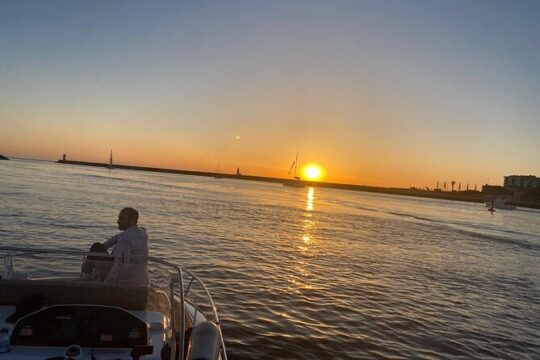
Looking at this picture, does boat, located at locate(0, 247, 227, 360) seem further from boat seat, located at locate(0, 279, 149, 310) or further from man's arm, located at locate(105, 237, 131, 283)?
man's arm, located at locate(105, 237, 131, 283)

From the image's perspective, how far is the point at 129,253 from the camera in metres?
6.81

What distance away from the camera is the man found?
6094mm

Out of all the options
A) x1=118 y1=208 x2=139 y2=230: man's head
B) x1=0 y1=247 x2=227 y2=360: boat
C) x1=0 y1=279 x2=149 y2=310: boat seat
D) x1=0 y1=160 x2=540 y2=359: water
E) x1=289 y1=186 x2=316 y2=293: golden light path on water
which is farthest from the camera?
x1=289 y1=186 x2=316 y2=293: golden light path on water

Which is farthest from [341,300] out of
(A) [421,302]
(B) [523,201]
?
(B) [523,201]

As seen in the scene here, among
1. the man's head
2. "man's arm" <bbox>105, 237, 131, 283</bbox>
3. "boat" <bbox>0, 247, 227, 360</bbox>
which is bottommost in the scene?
"boat" <bbox>0, 247, 227, 360</bbox>

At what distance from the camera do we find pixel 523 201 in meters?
171

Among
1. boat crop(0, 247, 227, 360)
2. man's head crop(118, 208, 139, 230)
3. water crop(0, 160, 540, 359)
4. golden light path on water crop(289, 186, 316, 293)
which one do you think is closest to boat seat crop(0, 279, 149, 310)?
boat crop(0, 247, 227, 360)

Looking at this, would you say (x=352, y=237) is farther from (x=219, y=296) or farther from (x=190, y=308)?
(x=190, y=308)

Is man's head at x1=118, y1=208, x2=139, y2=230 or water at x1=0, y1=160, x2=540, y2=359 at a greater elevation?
man's head at x1=118, y1=208, x2=139, y2=230

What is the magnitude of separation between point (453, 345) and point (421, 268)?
443 inches

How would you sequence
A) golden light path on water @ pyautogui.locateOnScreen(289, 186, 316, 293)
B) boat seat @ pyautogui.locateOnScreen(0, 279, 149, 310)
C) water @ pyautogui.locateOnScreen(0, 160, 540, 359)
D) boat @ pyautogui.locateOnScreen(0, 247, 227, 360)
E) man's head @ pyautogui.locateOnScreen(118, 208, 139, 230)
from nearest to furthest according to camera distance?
boat @ pyautogui.locateOnScreen(0, 247, 227, 360) < boat seat @ pyautogui.locateOnScreen(0, 279, 149, 310) < man's head @ pyautogui.locateOnScreen(118, 208, 139, 230) < water @ pyautogui.locateOnScreen(0, 160, 540, 359) < golden light path on water @ pyautogui.locateOnScreen(289, 186, 316, 293)

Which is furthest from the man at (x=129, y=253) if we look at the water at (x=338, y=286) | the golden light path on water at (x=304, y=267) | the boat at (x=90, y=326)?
the golden light path on water at (x=304, y=267)

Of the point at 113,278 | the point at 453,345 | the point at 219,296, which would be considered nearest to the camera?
the point at 113,278

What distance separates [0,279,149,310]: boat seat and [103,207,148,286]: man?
0.22 meters
